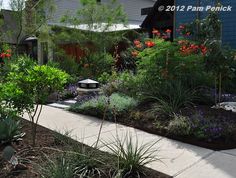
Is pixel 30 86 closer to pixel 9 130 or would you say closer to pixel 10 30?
pixel 9 130

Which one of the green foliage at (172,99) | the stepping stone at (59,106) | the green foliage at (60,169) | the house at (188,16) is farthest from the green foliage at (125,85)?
the green foliage at (60,169)

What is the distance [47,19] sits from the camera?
1650cm

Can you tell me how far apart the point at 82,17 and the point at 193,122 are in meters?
8.71

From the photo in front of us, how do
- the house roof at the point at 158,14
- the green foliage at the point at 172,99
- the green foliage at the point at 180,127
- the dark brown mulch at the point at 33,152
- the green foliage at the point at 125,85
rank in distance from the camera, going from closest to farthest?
the dark brown mulch at the point at 33,152, the green foliage at the point at 180,127, the green foliage at the point at 172,99, the green foliage at the point at 125,85, the house roof at the point at 158,14

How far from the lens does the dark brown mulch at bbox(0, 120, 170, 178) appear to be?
4371mm

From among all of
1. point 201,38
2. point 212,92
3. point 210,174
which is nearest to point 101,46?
point 201,38

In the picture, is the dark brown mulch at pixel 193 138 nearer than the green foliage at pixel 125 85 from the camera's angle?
Yes

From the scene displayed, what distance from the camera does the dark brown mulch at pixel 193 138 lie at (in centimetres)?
544

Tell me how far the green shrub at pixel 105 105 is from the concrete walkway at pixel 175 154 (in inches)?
13.6

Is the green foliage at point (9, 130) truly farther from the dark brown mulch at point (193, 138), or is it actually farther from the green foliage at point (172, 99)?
the green foliage at point (172, 99)

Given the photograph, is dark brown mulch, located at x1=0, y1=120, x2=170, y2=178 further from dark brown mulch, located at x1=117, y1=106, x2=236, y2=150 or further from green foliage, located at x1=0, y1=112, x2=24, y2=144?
dark brown mulch, located at x1=117, y1=106, x2=236, y2=150

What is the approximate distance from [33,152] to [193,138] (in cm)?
269

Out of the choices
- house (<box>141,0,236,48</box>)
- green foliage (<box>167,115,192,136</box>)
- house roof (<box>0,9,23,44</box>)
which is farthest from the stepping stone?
house roof (<box>0,9,23,44</box>)

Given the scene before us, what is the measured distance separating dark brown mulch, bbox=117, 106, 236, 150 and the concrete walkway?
12 cm
